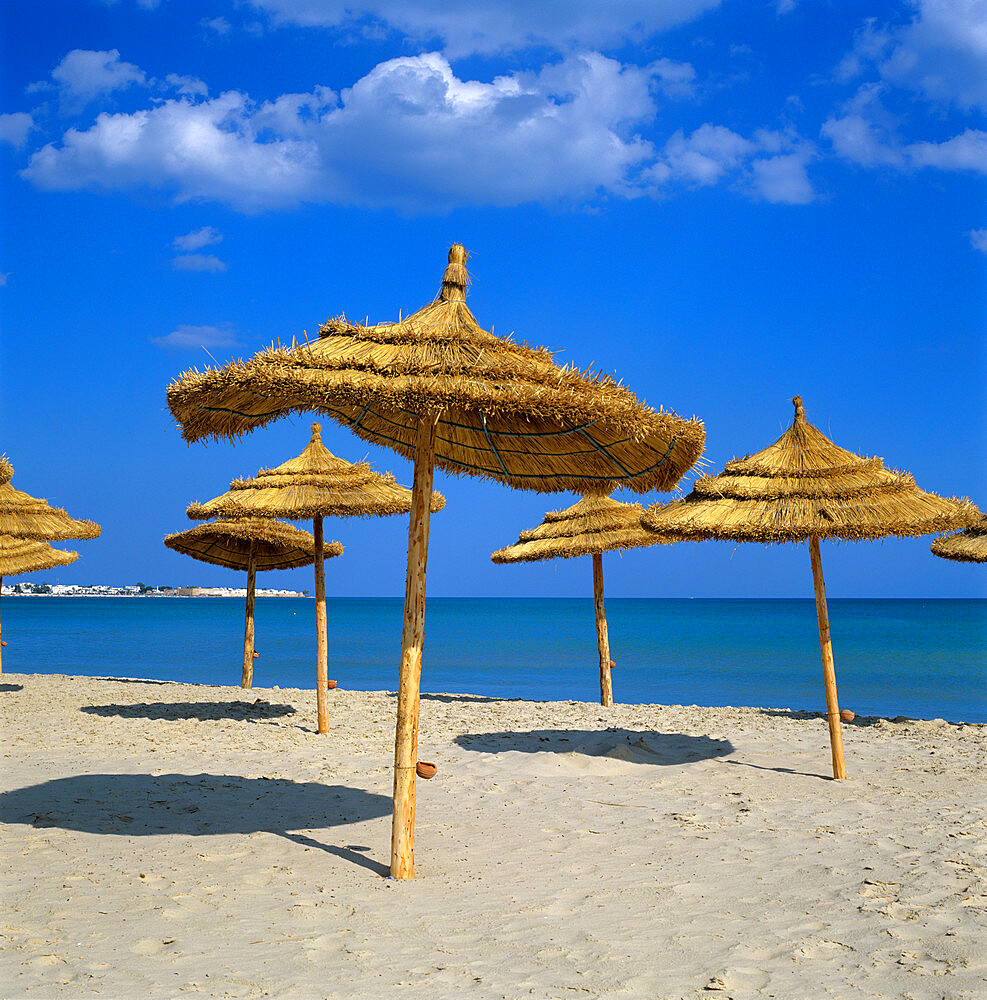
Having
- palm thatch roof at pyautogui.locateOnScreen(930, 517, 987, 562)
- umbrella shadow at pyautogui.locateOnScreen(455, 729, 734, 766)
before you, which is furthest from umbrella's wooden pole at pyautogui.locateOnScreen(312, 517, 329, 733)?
palm thatch roof at pyautogui.locateOnScreen(930, 517, 987, 562)

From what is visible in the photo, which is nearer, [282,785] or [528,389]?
[528,389]

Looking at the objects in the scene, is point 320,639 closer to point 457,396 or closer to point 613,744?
point 613,744

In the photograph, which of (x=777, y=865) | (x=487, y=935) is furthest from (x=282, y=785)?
(x=777, y=865)

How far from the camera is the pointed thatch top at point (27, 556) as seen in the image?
11477mm

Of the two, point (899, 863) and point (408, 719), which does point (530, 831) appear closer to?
point (408, 719)

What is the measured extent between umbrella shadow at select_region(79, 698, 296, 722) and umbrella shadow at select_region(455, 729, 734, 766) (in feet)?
9.71

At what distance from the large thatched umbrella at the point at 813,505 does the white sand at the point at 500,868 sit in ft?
4.74

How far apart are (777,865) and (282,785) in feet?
11.9

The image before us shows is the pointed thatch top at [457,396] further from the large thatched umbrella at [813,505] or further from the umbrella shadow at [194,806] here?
the umbrella shadow at [194,806]

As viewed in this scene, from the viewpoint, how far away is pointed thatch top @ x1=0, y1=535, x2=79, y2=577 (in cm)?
1148

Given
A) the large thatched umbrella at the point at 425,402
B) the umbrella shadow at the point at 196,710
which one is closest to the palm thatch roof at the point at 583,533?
the umbrella shadow at the point at 196,710

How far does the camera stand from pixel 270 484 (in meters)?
8.94

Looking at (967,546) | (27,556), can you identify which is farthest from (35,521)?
(967,546)

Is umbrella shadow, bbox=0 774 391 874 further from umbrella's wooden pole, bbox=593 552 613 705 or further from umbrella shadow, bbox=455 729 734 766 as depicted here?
umbrella's wooden pole, bbox=593 552 613 705
